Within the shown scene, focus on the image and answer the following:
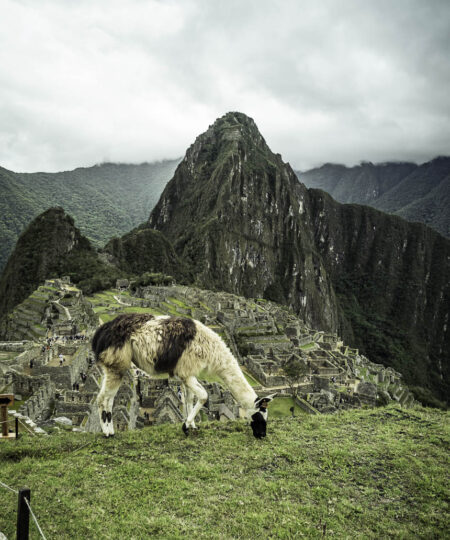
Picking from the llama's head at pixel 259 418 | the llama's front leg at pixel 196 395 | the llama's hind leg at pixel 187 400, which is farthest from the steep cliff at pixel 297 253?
the llama's head at pixel 259 418

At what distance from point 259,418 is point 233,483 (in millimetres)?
1197

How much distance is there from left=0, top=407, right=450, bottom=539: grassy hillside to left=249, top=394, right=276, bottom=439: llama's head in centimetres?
13

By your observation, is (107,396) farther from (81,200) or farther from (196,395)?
(81,200)

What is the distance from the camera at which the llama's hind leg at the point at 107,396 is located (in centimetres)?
496

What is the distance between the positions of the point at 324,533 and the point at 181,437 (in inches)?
98.2

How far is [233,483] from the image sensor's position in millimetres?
4031

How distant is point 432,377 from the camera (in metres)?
116

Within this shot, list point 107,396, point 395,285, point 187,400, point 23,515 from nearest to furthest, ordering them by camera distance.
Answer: point 23,515 → point 107,396 → point 187,400 → point 395,285

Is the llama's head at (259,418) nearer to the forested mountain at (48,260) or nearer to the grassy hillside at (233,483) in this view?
the grassy hillside at (233,483)

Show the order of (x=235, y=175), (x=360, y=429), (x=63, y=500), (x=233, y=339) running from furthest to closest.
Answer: (x=235, y=175), (x=233, y=339), (x=360, y=429), (x=63, y=500)

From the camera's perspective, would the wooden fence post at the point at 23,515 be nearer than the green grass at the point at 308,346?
Yes

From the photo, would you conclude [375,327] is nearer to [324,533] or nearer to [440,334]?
[440,334]

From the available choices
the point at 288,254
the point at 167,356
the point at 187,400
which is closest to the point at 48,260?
the point at 187,400

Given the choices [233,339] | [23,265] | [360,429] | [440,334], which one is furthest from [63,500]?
[440,334]
